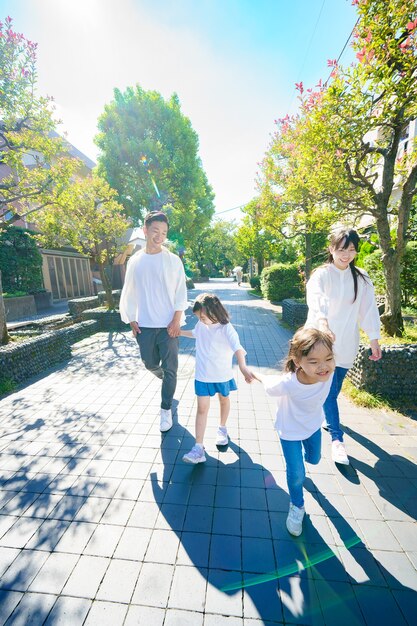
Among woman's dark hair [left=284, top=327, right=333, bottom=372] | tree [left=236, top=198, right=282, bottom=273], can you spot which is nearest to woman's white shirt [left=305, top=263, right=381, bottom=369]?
woman's dark hair [left=284, top=327, right=333, bottom=372]

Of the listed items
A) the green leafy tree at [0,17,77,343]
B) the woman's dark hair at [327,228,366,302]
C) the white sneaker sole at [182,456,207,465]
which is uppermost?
the green leafy tree at [0,17,77,343]

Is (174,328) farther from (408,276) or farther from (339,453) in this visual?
(408,276)

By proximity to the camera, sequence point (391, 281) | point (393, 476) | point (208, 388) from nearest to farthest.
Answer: point (393, 476)
point (208, 388)
point (391, 281)

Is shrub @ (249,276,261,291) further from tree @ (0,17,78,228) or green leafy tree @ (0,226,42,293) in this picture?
tree @ (0,17,78,228)

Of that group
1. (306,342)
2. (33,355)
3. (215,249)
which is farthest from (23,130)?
(215,249)

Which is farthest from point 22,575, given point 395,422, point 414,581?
point 395,422

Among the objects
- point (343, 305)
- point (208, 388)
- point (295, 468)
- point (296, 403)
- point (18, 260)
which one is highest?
point (18, 260)

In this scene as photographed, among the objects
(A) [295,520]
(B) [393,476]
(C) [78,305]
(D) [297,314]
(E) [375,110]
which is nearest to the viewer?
(A) [295,520]

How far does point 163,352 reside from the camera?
128 inches

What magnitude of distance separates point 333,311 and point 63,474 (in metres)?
3.06

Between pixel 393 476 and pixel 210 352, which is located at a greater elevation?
pixel 210 352

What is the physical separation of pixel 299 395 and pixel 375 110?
4638 millimetres

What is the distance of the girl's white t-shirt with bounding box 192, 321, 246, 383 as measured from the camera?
2611 mm

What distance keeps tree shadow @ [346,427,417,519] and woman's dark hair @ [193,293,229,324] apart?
1.97 meters
